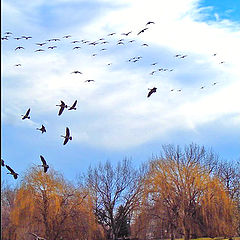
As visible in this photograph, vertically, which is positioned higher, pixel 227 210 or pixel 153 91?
pixel 153 91

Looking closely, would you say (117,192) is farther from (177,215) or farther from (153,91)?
(153,91)

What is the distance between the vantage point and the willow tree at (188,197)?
103 feet

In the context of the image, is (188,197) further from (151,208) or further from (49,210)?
(49,210)

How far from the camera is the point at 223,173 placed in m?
43.1

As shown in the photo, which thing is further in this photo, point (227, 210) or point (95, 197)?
point (95, 197)

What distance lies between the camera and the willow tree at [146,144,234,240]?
103 feet

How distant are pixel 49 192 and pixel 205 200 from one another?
41.7ft

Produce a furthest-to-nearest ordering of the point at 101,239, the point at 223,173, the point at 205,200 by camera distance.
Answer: the point at 223,173, the point at 101,239, the point at 205,200

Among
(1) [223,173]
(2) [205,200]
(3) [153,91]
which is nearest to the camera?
(3) [153,91]

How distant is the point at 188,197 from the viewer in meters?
32.9

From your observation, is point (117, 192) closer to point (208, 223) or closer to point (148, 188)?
point (148, 188)

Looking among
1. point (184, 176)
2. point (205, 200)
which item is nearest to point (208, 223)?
point (205, 200)

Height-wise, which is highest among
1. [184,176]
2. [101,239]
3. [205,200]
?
[184,176]

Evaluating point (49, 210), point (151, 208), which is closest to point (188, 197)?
point (151, 208)
